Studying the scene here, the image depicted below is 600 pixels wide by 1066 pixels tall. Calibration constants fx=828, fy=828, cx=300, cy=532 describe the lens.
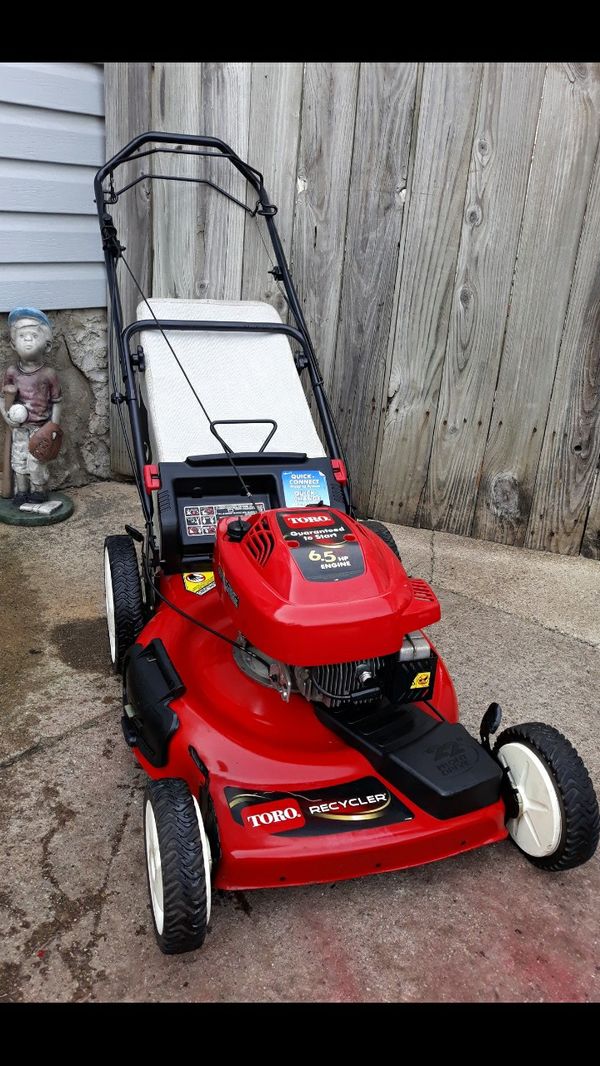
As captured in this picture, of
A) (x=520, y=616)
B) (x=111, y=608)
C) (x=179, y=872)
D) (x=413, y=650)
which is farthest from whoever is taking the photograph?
(x=520, y=616)

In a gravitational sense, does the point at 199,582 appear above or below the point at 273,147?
below

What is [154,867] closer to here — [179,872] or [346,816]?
[179,872]

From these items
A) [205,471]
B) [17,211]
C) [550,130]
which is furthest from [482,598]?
[17,211]

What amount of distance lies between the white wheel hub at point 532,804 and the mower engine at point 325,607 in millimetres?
243

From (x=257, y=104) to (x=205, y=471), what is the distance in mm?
1805

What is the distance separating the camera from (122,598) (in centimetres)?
242

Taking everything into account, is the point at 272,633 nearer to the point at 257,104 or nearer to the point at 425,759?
the point at 425,759

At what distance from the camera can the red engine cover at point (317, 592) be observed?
1599mm

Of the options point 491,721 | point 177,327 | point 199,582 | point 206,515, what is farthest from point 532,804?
point 177,327

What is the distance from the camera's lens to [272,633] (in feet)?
5.30

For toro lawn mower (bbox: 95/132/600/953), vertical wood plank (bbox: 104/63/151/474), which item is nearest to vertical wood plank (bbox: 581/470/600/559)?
toro lawn mower (bbox: 95/132/600/953)

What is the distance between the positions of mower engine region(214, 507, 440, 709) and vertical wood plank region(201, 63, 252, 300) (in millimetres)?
1991

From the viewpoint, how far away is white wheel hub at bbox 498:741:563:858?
1.76m

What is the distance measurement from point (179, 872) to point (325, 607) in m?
0.56
